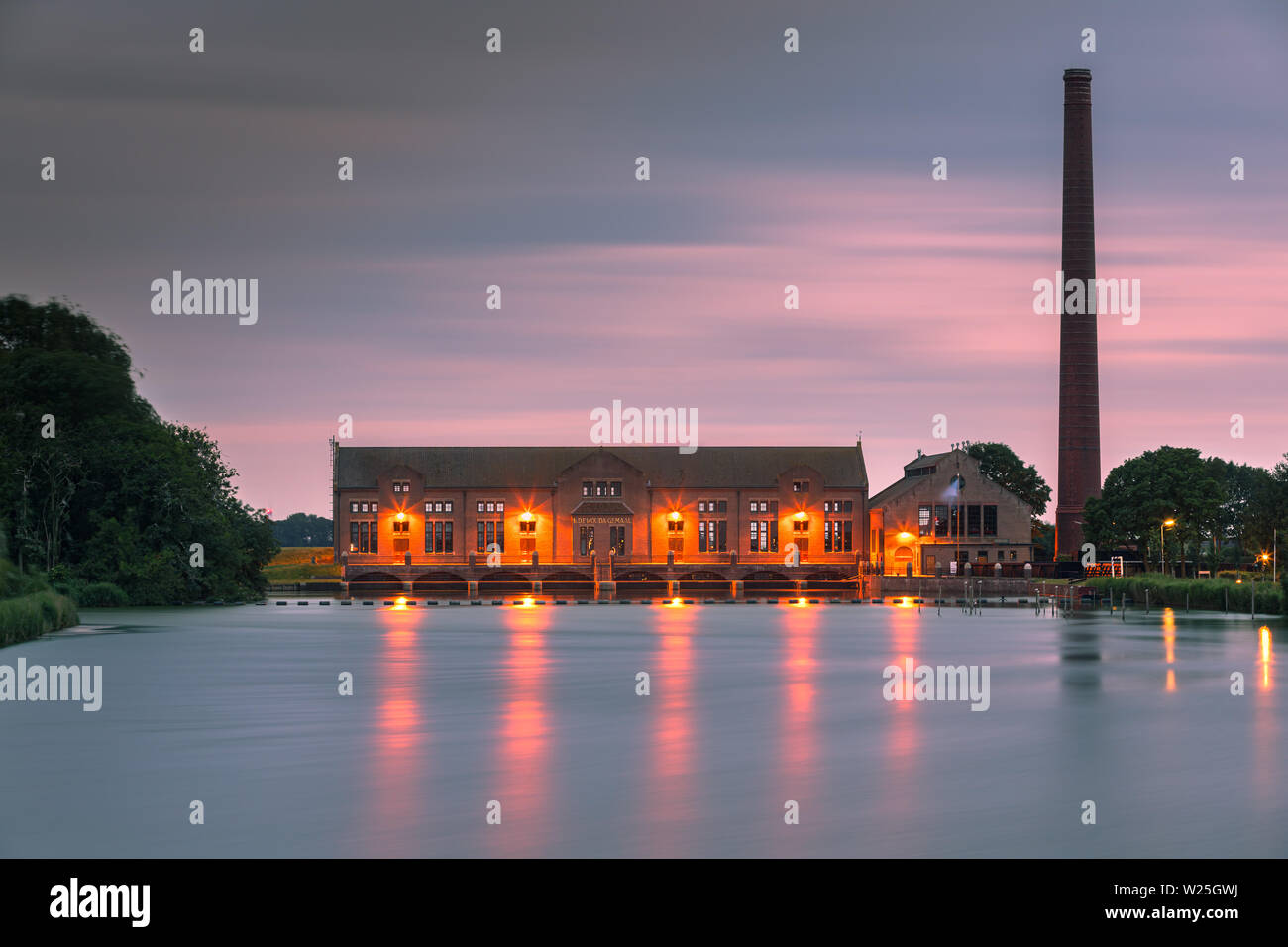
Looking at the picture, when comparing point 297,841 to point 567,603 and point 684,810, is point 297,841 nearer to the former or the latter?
point 684,810

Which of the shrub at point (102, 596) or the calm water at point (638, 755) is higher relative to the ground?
the shrub at point (102, 596)

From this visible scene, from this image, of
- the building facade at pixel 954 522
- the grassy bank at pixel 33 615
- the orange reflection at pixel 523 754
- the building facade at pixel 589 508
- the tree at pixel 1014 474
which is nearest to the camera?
the orange reflection at pixel 523 754

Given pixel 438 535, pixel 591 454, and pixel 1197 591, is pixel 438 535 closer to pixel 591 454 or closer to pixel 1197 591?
pixel 591 454

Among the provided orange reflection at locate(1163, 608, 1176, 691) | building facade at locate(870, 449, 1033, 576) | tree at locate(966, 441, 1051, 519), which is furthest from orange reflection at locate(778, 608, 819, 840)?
tree at locate(966, 441, 1051, 519)

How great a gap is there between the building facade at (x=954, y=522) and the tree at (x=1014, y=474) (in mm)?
19229

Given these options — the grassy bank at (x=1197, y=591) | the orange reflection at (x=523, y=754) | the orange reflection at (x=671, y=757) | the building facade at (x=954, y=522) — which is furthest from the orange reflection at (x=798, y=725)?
the building facade at (x=954, y=522)

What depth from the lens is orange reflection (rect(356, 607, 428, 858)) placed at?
794 inches

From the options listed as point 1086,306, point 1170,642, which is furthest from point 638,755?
point 1086,306

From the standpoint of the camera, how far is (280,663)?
48.8 m

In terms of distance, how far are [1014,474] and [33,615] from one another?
98.2 metres

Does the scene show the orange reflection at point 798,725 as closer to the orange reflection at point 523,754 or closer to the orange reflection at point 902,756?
the orange reflection at point 902,756

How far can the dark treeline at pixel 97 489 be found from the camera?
241ft

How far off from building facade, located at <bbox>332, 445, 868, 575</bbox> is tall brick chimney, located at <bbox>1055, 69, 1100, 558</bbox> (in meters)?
26.7
